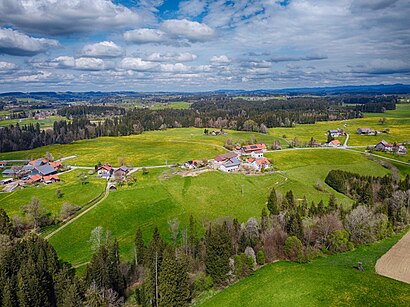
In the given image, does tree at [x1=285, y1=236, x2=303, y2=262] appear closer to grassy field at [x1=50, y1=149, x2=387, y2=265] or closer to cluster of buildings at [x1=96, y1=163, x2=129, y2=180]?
grassy field at [x1=50, y1=149, x2=387, y2=265]

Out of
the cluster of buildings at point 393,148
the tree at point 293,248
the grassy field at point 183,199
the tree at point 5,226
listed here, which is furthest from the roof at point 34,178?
the cluster of buildings at point 393,148

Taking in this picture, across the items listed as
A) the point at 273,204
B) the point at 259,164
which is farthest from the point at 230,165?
the point at 273,204

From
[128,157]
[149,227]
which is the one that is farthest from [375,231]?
[128,157]

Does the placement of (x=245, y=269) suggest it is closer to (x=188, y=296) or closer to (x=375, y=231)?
(x=188, y=296)

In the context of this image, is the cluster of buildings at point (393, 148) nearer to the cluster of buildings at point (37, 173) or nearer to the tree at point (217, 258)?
the tree at point (217, 258)

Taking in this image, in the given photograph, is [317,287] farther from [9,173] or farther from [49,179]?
[9,173]

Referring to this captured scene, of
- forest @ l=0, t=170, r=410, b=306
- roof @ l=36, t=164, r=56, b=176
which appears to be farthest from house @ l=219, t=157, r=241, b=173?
roof @ l=36, t=164, r=56, b=176
